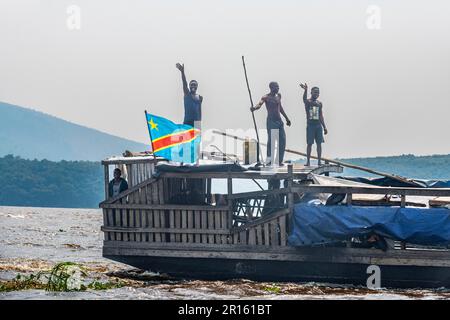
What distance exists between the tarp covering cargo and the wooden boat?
26 centimetres

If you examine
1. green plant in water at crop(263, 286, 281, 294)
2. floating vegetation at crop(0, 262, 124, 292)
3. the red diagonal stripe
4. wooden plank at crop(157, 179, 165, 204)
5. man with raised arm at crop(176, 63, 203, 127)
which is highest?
man with raised arm at crop(176, 63, 203, 127)

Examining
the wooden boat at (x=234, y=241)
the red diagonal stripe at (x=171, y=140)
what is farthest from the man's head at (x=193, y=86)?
the wooden boat at (x=234, y=241)

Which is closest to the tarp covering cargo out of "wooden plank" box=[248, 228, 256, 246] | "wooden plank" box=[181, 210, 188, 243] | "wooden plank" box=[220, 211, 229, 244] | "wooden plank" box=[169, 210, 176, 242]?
"wooden plank" box=[248, 228, 256, 246]

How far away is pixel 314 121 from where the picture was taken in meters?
26.2

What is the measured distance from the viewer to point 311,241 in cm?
2333

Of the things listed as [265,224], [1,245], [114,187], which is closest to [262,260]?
[265,224]

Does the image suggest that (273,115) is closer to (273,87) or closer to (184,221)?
(273,87)

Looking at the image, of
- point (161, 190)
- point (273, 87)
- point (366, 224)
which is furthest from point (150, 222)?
point (366, 224)

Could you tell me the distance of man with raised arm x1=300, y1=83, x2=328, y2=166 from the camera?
85.3ft

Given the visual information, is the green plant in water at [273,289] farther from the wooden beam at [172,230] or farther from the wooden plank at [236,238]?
the wooden beam at [172,230]

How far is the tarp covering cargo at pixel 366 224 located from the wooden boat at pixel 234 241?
257mm

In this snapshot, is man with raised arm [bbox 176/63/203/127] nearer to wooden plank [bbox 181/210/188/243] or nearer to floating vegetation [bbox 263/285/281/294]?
wooden plank [bbox 181/210/188/243]
